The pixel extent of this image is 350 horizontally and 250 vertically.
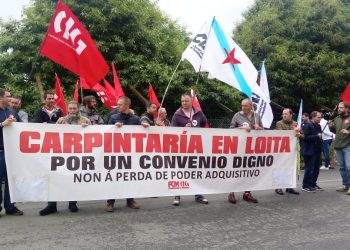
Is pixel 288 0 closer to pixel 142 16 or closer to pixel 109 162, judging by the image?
pixel 142 16

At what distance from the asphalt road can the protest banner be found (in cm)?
34

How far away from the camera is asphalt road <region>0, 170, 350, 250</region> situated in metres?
4.98

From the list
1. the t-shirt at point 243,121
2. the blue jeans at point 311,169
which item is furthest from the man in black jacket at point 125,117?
the blue jeans at point 311,169

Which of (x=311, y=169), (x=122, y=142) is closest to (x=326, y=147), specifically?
(x=311, y=169)

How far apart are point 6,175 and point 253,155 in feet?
13.5

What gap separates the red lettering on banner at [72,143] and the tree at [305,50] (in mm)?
13048

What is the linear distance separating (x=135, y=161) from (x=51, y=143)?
4.28 feet

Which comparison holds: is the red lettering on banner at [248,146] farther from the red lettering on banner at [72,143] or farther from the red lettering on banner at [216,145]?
the red lettering on banner at [72,143]

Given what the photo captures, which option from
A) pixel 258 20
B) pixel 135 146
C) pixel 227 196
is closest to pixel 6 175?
pixel 135 146

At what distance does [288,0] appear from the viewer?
21438 millimetres

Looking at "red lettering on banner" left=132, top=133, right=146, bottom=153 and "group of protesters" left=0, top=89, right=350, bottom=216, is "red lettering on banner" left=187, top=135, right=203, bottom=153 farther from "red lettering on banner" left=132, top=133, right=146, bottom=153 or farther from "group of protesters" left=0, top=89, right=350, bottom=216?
"red lettering on banner" left=132, top=133, right=146, bottom=153

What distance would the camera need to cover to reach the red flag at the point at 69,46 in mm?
6496

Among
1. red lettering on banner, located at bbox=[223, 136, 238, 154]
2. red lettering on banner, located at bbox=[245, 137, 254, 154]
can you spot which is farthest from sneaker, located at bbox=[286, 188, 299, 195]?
red lettering on banner, located at bbox=[223, 136, 238, 154]

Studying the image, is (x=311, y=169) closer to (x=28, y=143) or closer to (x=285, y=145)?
(x=285, y=145)
